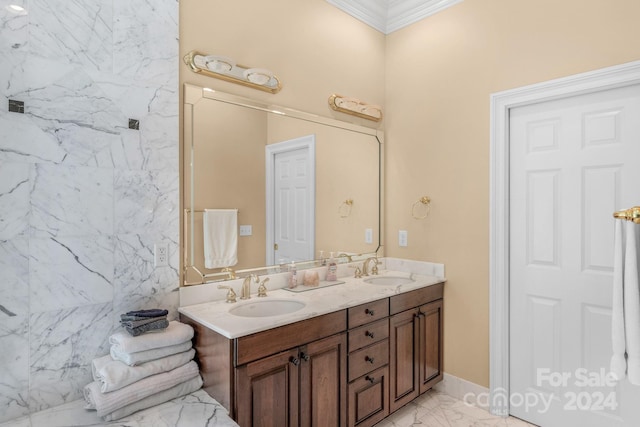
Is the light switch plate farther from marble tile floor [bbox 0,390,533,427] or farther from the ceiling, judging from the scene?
the ceiling

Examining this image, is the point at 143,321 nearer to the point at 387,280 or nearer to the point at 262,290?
the point at 262,290

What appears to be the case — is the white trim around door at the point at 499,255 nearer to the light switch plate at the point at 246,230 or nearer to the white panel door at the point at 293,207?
the white panel door at the point at 293,207

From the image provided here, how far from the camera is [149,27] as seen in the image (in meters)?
1.80

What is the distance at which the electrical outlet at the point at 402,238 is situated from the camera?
9.62 ft

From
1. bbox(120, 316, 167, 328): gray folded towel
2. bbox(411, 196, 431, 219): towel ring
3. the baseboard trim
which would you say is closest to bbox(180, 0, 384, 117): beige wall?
bbox(411, 196, 431, 219): towel ring

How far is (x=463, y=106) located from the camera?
101 inches

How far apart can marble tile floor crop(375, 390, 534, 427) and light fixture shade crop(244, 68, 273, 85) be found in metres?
2.28

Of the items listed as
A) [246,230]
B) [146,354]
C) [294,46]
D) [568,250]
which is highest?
[294,46]

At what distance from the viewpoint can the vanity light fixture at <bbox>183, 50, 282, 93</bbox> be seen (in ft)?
6.41

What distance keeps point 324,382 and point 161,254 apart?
107cm

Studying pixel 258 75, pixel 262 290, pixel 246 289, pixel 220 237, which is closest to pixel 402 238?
pixel 262 290

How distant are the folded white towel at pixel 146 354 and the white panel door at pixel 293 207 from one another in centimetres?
84

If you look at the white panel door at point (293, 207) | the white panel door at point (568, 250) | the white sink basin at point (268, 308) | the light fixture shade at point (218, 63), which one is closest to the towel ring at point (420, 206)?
the white panel door at point (568, 250)

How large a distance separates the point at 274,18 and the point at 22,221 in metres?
1.82
